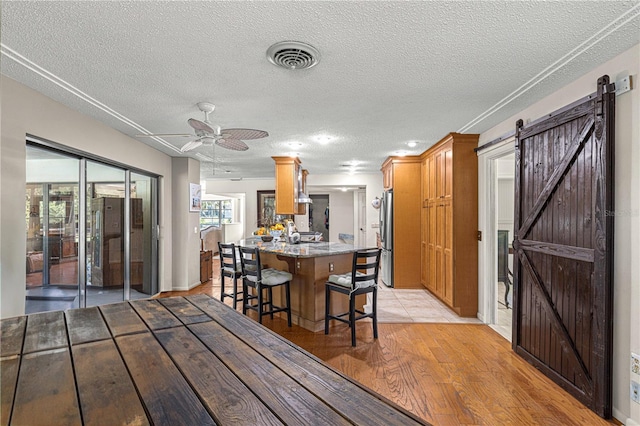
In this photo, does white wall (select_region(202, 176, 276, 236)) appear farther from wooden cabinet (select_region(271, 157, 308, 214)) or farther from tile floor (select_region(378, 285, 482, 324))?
tile floor (select_region(378, 285, 482, 324))

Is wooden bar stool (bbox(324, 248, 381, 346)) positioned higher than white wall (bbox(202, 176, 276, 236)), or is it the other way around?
white wall (bbox(202, 176, 276, 236))

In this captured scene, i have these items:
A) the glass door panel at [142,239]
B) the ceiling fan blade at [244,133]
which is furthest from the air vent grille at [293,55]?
the glass door panel at [142,239]

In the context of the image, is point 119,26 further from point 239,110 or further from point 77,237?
point 77,237

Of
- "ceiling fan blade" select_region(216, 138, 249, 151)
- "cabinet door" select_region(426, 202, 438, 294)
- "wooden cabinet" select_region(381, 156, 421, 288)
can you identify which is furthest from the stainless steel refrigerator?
"ceiling fan blade" select_region(216, 138, 249, 151)

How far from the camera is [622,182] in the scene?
2041 millimetres

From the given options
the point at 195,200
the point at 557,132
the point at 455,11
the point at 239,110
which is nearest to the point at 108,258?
the point at 195,200

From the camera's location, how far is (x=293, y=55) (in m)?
2.01

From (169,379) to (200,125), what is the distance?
2.25 m

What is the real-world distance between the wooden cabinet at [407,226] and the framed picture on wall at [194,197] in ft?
11.8

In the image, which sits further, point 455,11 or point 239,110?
point 239,110

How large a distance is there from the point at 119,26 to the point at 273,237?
3.82 metres

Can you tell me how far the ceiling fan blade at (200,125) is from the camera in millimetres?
2673

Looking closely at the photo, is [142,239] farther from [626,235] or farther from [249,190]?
[626,235]

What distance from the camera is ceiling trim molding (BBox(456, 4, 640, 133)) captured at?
1673 millimetres
